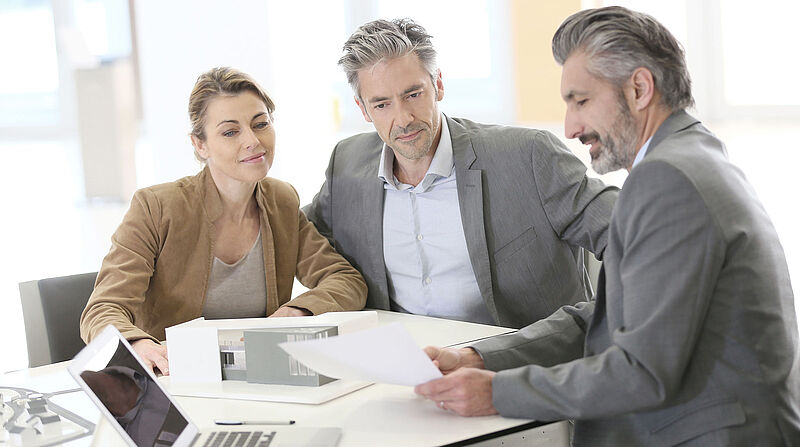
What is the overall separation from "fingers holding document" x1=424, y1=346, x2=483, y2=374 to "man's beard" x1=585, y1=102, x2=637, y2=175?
475 millimetres

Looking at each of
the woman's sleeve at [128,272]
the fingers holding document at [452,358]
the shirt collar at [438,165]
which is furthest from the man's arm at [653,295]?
the woman's sleeve at [128,272]

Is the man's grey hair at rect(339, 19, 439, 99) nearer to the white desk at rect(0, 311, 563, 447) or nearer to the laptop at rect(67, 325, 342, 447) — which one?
the white desk at rect(0, 311, 563, 447)

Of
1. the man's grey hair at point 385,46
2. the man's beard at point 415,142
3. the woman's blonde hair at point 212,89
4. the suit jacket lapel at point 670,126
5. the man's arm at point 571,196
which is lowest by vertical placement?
the man's arm at point 571,196

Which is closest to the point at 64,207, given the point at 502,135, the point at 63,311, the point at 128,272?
the point at 63,311

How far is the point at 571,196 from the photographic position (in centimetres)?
236

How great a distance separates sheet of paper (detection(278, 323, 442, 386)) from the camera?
143cm

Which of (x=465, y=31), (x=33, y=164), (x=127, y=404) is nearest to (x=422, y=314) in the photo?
(x=127, y=404)

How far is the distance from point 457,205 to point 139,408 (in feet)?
4.09

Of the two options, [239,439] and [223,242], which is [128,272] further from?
[239,439]

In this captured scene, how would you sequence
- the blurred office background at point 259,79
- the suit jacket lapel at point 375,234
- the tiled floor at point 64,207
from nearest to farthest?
1. the suit jacket lapel at point 375,234
2. the tiled floor at point 64,207
3. the blurred office background at point 259,79

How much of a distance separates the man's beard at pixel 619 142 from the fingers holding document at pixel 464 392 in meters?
0.46

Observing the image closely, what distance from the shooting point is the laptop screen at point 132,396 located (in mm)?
1477

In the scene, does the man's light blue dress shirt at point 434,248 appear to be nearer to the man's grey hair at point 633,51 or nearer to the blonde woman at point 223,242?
the blonde woman at point 223,242

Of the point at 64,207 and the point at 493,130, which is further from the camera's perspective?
the point at 64,207
